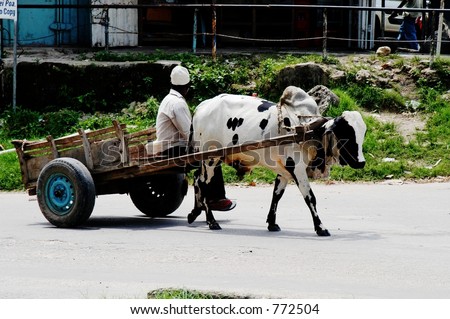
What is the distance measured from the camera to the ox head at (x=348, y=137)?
11375mm

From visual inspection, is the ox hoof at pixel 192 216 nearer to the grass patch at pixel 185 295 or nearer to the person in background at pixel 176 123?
the person in background at pixel 176 123

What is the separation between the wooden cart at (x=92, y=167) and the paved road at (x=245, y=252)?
1.24 feet

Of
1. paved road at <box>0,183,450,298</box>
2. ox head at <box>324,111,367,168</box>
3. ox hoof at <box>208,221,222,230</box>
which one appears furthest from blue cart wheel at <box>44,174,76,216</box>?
ox head at <box>324,111,367,168</box>

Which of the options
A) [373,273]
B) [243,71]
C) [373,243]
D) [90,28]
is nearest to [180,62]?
[243,71]

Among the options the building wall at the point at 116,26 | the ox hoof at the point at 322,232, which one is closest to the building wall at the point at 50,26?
the building wall at the point at 116,26

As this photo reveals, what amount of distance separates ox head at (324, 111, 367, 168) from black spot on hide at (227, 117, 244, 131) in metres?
1.09

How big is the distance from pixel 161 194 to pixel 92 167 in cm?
119

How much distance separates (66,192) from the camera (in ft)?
40.2

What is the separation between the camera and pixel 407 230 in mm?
12148

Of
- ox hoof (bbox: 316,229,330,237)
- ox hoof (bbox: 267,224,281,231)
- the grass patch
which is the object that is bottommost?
ox hoof (bbox: 267,224,281,231)

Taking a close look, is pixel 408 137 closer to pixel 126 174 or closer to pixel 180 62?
pixel 180 62

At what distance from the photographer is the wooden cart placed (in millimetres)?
11992

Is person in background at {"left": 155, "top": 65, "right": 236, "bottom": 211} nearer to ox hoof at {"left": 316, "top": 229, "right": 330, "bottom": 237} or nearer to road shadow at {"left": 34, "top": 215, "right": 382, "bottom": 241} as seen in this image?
road shadow at {"left": 34, "top": 215, "right": 382, "bottom": 241}

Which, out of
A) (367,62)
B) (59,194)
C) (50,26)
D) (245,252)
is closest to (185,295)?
(245,252)
